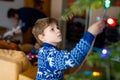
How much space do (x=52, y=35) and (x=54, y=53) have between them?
108 mm

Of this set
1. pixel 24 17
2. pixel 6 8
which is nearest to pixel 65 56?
pixel 24 17

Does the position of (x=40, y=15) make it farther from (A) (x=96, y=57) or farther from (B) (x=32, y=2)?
(A) (x=96, y=57)

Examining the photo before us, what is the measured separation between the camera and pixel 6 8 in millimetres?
4566

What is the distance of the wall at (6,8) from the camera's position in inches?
179

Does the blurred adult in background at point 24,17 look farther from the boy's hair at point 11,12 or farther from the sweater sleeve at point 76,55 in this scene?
the sweater sleeve at point 76,55

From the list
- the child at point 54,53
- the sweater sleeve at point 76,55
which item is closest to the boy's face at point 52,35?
the child at point 54,53

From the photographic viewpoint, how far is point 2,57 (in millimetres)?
2205

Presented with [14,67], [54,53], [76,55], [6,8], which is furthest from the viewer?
[6,8]

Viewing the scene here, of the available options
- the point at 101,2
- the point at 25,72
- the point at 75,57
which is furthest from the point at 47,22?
the point at 25,72

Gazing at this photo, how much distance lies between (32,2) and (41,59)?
3.62 metres

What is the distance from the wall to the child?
3.41 m

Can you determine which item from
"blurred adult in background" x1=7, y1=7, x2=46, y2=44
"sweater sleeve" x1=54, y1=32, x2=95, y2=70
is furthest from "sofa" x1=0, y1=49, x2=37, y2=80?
"blurred adult in background" x1=7, y1=7, x2=46, y2=44

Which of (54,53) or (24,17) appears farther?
(24,17)

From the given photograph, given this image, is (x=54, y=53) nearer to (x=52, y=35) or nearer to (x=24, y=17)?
(x=52, y=35)
